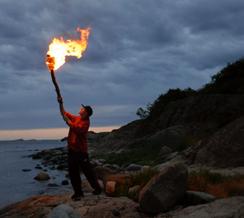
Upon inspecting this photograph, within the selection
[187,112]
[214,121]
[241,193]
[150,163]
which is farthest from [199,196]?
[187,112]

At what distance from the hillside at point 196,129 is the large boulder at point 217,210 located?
988cm

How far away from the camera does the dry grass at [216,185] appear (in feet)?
43.0

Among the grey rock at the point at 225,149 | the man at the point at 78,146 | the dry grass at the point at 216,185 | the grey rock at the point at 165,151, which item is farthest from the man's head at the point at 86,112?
the grey rock at the point at 165,151

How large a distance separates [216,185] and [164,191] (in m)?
2.32

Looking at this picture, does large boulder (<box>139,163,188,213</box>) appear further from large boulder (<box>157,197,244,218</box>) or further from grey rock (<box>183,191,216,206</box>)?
large boulder (<box>157,197,244,218</box>)

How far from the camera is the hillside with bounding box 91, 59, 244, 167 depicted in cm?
2264

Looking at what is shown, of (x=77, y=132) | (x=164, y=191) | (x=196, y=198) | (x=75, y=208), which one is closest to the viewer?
(x=196, y=198)

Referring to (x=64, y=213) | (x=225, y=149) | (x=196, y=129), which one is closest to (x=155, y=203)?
(x=64, y=213)

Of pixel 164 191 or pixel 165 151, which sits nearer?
pixel 164 191

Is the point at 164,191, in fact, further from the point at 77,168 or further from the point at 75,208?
the point at 77,168

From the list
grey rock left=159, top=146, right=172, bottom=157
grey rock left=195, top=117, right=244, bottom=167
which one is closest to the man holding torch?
grey rock left=195, top=117, right=244, bottom=167

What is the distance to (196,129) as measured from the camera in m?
38.5

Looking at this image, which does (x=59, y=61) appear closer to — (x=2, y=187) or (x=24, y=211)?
(x=24, y=211)

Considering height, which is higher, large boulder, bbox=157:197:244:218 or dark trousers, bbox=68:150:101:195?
dark trousers, bbox=68:150:101:195
